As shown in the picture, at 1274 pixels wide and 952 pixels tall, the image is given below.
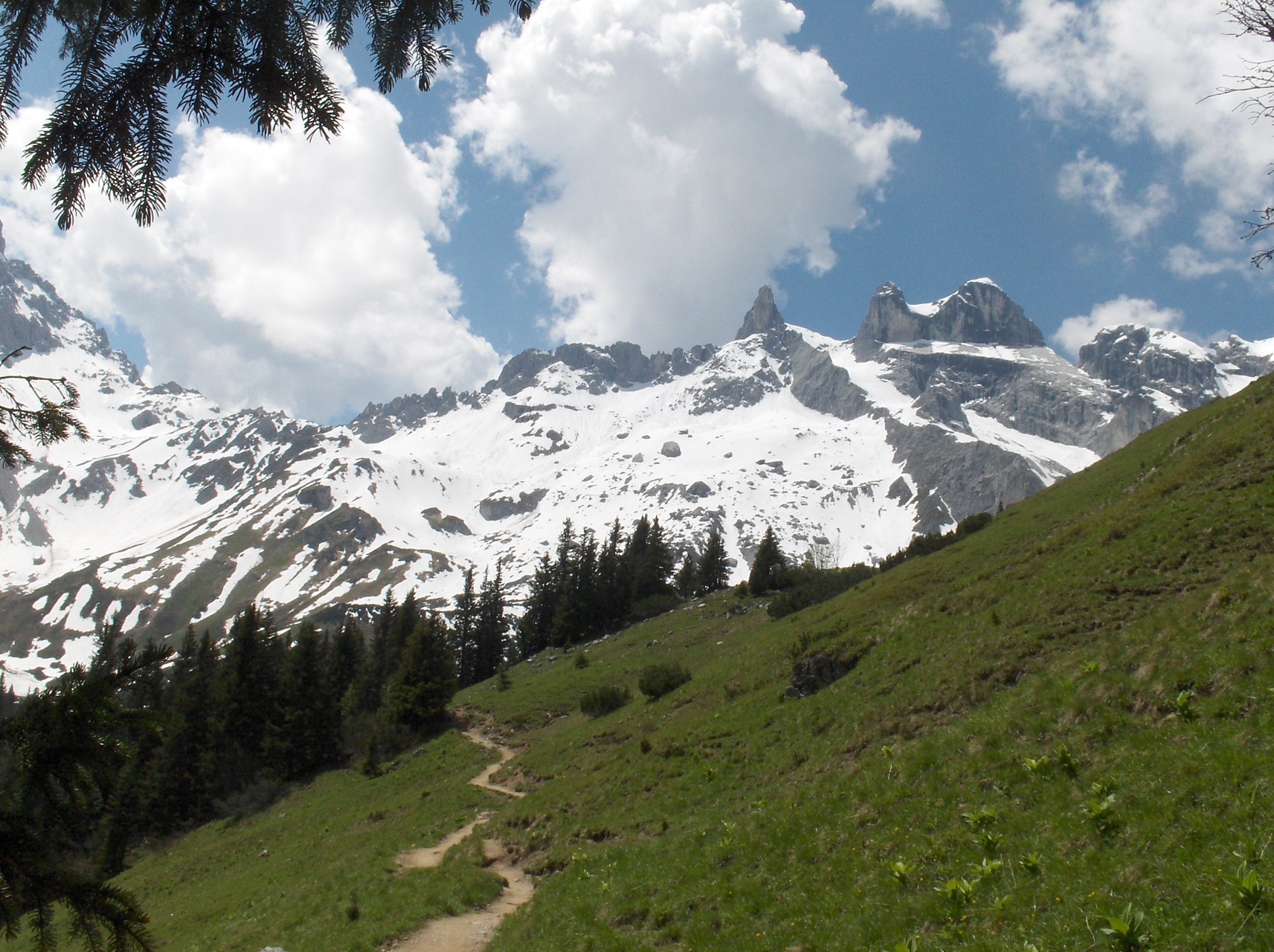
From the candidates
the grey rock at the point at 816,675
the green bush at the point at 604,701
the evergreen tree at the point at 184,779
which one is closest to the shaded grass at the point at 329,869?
the evergreen tree at the point at 184,779

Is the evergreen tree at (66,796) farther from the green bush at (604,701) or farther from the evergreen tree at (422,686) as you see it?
the evergreen tree at (422,686)

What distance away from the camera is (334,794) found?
38.5 m

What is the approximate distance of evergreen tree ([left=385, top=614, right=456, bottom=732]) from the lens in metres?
45.4

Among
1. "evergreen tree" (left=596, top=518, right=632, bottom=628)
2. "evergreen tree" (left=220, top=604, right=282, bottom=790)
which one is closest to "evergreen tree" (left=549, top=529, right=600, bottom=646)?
"evergreen tree" (left=596, top=518, right=632, bottom=628)

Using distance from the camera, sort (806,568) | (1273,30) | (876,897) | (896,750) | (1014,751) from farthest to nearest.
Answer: (806,568) < (896,750) < (1014,751) < (876,897) < (1273,30)

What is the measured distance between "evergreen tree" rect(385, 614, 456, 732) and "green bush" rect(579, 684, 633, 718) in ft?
36.6

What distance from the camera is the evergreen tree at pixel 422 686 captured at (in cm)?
4538

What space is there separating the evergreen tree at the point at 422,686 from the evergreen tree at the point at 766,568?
30.4 m

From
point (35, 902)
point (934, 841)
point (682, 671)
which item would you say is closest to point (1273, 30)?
point (934, 841)

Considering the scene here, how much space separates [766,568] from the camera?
232 ft

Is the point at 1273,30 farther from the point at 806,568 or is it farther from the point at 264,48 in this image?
the point at 806,568

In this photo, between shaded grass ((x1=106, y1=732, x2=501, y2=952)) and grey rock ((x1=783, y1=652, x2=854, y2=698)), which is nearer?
shaded grass ((x1=106, y1=732, x2=501, y2=952))

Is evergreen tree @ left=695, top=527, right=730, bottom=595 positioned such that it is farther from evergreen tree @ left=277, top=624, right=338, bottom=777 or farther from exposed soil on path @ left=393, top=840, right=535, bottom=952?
exposed soil on path @ left=393, top=840, right=535, bottom=952

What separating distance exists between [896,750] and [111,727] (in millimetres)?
15805
